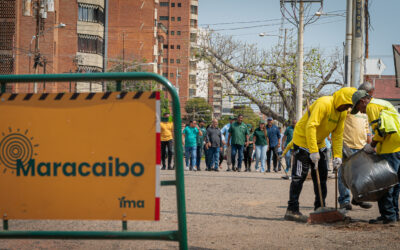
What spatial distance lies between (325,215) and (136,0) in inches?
2754

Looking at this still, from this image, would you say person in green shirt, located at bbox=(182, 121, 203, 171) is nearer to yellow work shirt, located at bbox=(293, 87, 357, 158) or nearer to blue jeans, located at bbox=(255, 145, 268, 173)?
blue jeans, located at bbox=(255, 145, 268, 173)

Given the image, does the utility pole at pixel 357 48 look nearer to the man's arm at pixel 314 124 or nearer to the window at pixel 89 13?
the man's arm at pixel 314 124

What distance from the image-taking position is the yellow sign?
4.08 m

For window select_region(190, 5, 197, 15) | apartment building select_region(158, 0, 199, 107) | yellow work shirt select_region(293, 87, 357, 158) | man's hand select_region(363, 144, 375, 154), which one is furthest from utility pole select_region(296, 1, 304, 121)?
window select_region(190, 5, 197, 15)

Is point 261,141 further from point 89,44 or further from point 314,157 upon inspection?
point 89,44

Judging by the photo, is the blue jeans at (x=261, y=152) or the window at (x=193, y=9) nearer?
the blue jeans at (x=261, y=152)

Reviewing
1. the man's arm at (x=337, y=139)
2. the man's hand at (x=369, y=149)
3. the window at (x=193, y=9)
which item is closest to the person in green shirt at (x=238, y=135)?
the man's arm at (x=337, y=139)

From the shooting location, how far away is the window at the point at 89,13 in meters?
57.5

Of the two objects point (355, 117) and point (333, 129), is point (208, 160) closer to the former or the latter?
point (355, 117)

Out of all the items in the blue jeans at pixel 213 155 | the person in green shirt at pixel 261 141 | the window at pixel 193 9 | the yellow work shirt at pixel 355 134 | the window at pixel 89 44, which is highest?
the window at pixel 193 9

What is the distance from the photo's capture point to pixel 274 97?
3706cm

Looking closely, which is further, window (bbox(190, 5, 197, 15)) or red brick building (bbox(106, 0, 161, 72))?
window (bbox(190, 5, 197, 15))

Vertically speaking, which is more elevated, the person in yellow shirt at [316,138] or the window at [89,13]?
the window at [89,13]

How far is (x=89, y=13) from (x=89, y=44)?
10.7 feet
